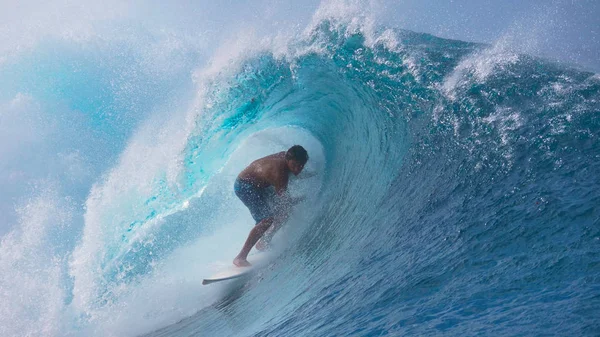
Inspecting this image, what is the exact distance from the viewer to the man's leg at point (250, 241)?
5.02m

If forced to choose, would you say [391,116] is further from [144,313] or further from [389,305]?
[144,313]

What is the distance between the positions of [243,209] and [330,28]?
3245 mm

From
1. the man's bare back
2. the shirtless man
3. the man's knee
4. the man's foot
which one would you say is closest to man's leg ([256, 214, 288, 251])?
the shirtless man

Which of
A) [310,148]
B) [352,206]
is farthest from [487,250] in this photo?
[310,148]

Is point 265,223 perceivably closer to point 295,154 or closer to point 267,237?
point 267,237

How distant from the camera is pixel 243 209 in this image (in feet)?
23.9

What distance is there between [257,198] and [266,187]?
180 mm

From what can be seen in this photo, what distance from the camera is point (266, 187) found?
5184mm

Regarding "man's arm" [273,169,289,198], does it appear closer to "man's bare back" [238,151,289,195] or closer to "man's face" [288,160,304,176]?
"man's bare back" [238,151,289,195]

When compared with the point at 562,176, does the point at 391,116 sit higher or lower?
higher

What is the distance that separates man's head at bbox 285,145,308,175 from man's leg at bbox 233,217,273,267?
0.69 metres

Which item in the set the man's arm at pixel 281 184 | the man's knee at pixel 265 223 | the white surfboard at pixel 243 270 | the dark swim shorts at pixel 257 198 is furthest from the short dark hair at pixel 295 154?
the white surfboard at pixel 243 270

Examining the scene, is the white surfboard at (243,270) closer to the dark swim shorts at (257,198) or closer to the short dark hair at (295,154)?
the dark swim shorts at (257,198)

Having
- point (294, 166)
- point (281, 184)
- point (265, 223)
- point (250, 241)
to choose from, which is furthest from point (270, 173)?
point (250, 241)
